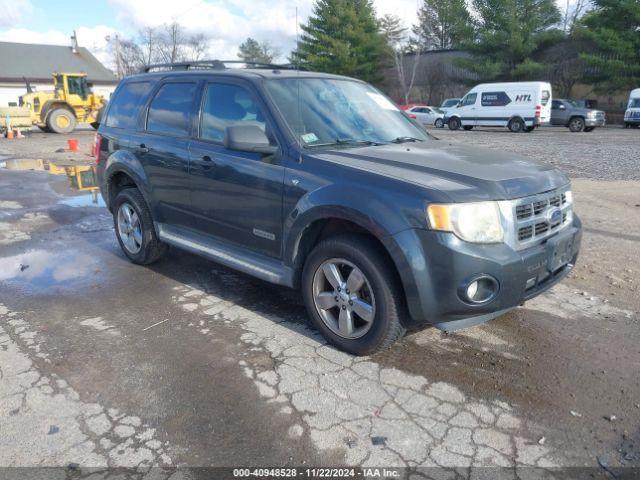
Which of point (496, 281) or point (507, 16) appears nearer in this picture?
point (496, 281)

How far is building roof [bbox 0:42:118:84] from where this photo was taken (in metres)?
52.4

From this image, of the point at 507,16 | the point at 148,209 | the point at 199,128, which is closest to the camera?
the point at 199,128

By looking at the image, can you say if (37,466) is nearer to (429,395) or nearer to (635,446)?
(429,395)

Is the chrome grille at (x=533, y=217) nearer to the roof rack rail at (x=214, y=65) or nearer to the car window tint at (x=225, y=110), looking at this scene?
the car window tint at (x=225, y=110)

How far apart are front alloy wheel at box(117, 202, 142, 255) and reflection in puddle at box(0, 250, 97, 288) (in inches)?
16.7

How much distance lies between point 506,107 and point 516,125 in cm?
110

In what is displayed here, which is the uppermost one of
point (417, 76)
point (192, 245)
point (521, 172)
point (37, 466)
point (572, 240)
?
point (417, 76)

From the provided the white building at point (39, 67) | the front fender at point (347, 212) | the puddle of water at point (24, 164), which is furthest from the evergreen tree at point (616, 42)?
the white building at point (39, 67)

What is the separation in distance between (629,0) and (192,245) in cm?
3836

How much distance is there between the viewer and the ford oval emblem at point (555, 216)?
348 cm

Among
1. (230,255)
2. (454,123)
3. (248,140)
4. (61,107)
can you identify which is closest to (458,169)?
(248,140)

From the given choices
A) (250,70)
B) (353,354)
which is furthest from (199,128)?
(353,354)

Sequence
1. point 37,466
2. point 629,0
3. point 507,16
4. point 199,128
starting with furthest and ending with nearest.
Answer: point 507,16 → point 629,0 → point 199,128 → point 37,466

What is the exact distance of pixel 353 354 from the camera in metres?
3.61
